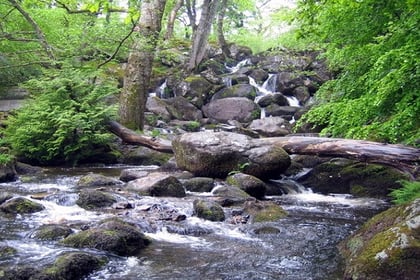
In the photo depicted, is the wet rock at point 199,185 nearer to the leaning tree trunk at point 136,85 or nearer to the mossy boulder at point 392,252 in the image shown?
the mossy boulder at point 392,252

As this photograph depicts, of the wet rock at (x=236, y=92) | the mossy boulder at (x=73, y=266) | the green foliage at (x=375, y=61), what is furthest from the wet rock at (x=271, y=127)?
the mossy boulder at (x=73, y=266)

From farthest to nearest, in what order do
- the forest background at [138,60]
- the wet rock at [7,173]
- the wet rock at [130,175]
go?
the wet rock at [130,175] → the wet rock at [7,173] → the forest background at [138,60]

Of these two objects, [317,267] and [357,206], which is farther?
[357,206]

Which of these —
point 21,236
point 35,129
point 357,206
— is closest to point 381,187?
point 357,206

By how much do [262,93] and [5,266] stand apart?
2027 centimetres

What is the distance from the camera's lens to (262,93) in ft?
79.0

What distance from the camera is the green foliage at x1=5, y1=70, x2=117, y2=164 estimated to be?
12.9 metres

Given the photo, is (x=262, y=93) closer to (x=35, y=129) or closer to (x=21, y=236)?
(x=35, y=129)

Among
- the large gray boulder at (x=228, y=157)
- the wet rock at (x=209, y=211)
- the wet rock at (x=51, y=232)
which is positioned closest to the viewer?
the wet rock at (x=51, y=232)

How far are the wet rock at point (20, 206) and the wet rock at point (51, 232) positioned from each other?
1261 millimetres

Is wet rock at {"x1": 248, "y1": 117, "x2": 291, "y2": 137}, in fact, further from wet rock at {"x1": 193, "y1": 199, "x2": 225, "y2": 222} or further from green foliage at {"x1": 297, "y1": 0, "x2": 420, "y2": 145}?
wet rock at {"x1": 193, "y1": 199, "x2": 225, "y2": 222}

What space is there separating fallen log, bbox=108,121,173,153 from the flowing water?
4.01 metres

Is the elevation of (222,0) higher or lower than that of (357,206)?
higher

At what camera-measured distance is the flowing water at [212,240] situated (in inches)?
205
